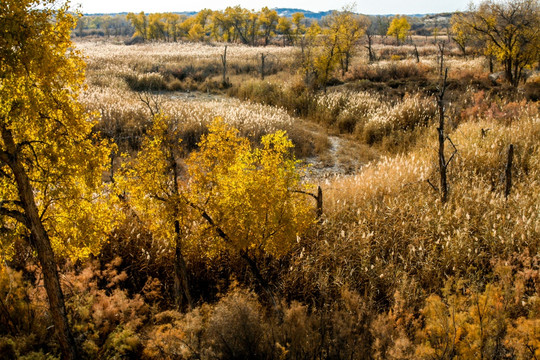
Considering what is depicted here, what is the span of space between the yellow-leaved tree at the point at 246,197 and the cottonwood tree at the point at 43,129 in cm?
105

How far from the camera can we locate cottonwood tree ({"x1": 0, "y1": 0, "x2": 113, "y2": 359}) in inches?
100

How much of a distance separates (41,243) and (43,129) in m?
0.95

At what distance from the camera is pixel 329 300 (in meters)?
4.47

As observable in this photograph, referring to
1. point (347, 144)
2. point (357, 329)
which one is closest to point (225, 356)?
point (357, 329)

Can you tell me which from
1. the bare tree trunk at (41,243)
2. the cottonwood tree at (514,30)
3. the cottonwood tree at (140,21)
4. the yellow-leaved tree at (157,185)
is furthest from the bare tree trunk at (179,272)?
the cottonwood tree at (140,21)

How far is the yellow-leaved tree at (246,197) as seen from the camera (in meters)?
3.51

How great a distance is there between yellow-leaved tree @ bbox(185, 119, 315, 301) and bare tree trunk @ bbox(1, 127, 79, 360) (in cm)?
129

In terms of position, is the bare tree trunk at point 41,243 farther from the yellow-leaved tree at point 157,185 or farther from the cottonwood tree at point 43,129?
the yellow-leaved tree at point 157,185

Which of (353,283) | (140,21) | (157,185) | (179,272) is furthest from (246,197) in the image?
(140,21)

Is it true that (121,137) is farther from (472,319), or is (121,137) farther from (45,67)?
(472,319)

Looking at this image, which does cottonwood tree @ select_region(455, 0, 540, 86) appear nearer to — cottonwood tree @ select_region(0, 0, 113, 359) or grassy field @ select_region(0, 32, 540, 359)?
grassy field @ select_region(0, 32, 540, 359)

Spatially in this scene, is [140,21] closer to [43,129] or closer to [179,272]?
[179,272]

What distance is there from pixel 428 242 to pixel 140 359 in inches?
170

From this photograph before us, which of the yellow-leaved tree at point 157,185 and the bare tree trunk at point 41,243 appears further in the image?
the yellow-leaved tree at point 157,185
